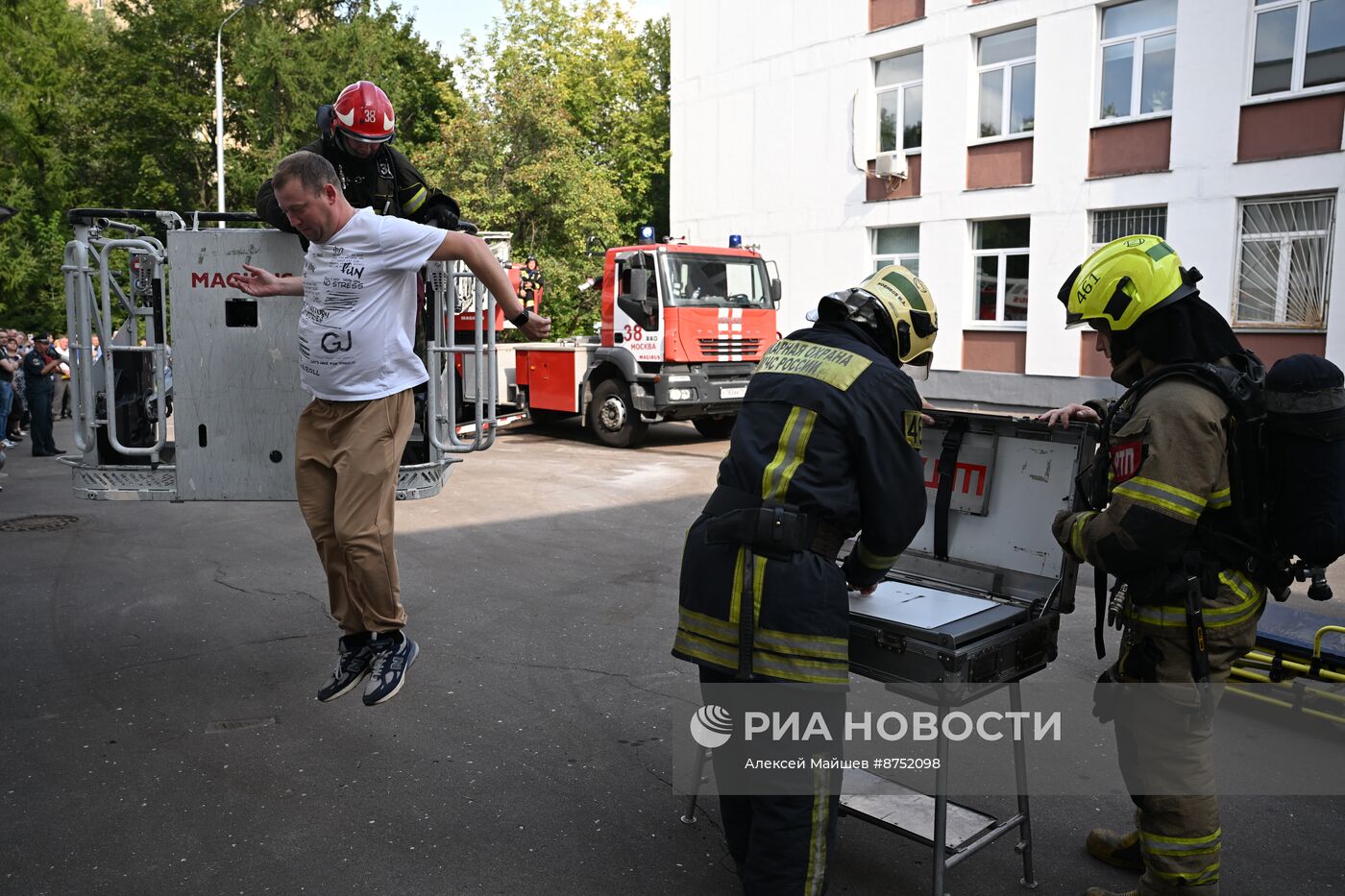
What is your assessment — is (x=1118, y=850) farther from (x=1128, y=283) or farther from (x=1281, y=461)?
(x=1128, y=283)

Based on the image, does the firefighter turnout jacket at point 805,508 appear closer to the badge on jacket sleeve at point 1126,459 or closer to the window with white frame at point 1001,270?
the badge on jacket sleeve at point 1126,459

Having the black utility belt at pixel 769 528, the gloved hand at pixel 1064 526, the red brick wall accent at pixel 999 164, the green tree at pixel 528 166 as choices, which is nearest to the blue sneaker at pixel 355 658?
the black utility belt at pixel 769 528

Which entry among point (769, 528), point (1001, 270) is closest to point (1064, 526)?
point (769, 528)

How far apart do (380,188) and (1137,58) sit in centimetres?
1621

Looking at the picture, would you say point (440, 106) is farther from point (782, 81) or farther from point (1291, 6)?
point (1291, 6)

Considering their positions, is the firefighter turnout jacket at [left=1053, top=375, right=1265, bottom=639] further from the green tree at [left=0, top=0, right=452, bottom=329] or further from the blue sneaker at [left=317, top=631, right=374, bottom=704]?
the green tree at [left=0, top=0, right=452, bottom=329]

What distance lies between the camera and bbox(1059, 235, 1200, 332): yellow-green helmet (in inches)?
121

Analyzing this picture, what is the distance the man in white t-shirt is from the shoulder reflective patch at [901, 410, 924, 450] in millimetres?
1739

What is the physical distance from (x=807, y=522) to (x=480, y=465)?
10700 millimetres

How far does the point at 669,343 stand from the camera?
47.4 feet

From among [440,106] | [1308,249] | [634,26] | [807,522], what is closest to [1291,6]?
[1308,249]

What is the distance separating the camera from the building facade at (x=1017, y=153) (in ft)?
51.8

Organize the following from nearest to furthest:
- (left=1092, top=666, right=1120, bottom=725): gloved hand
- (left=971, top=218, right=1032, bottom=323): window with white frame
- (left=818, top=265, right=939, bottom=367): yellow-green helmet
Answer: (left=818, top=265, right=939, bottom=367): yellow-green helmet < (left=1092, top=666, right=1120, bottom=725): gloved hand < (left=971, top=218, right=1032, bottom=323): window with white frame

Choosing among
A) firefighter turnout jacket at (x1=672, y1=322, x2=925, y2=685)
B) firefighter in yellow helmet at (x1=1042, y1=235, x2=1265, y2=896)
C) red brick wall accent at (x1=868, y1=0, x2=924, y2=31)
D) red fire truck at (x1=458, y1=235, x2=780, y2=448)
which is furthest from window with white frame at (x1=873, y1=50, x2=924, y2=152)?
firefighter turnout jacket at (x1=672, y1=322, x2=925, y2=685)
